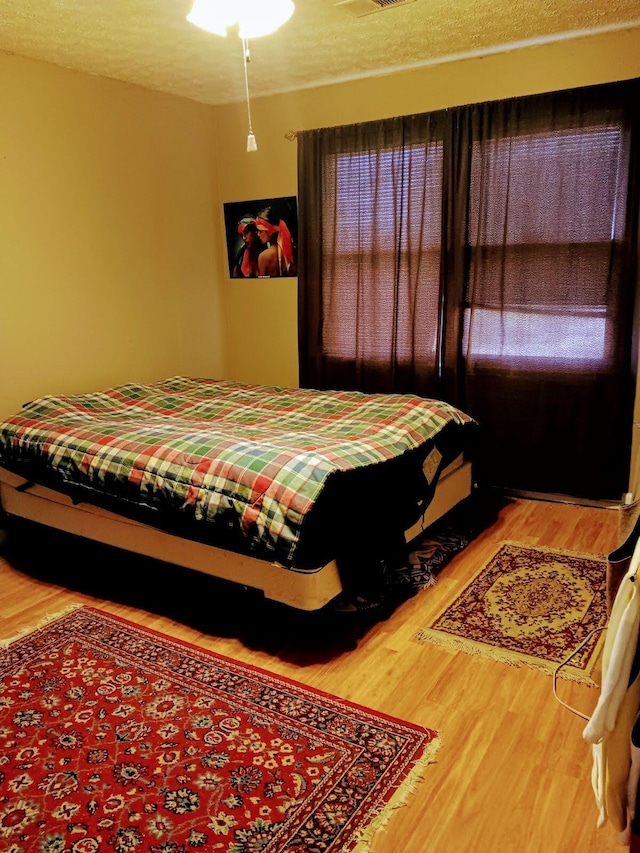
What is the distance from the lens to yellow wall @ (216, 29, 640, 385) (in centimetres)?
329

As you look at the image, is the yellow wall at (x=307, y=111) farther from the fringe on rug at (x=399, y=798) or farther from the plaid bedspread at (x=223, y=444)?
the fringe on rug at (x=399, y=798)

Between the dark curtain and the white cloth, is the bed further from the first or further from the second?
the white cloth

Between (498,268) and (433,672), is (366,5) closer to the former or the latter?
(498,268)

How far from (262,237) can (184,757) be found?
3.42 meters

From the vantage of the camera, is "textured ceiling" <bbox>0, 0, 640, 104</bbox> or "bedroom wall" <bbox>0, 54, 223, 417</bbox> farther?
"bedroom wall" <bbox>0, 54, 223, 417</bbox>

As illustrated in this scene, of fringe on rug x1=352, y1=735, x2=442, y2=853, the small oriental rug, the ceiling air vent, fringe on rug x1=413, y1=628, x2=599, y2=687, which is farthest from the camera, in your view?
the ceiling air vent

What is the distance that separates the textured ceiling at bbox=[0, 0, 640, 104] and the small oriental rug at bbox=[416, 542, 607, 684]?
2.46 m

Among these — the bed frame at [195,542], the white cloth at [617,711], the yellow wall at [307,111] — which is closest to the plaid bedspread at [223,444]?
the bed frame at [195,542]

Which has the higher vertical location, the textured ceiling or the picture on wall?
the textured ceiling

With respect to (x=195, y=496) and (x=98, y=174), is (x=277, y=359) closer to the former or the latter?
(x=98, y=174)

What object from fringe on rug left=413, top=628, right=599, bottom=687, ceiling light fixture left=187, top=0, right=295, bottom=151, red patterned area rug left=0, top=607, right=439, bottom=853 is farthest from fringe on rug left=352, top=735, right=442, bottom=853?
ceiling light fixture left=187, top=0, right=295, bottom=151

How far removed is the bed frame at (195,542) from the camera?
232 cm

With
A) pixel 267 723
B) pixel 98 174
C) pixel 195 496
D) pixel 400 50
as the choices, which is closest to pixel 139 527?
pixel 195 496

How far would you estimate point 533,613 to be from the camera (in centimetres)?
254
